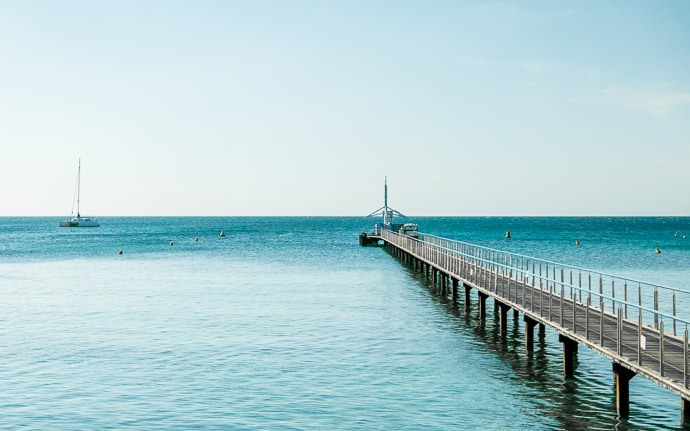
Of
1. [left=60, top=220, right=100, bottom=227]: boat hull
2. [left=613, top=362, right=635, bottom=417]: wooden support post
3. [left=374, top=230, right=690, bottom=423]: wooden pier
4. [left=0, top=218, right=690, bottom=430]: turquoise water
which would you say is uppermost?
[left=60, top=220, right=100, bottom=227]: boat hull

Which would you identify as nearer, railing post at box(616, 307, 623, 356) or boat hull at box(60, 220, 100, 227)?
railing post at box(616, 307, 623, 356)

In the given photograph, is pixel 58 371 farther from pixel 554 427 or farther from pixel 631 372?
pixel 631 372

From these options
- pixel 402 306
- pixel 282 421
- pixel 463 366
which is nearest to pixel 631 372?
pixel 463 366

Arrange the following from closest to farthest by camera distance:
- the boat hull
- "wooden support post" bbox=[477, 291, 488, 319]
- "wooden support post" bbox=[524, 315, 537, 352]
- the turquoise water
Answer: the turquoise water → "wooden support post" bbox=[524, 315, 537, 352] → "wooden support post" bbox=[477, 291, 488, 319] → the boat hull

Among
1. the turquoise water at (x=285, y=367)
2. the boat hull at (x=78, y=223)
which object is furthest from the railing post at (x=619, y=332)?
the boat hull at (x=78, y=223)

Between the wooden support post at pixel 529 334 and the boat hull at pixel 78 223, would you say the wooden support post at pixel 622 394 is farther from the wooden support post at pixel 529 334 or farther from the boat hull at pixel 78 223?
the boat hull at pixel 78 223

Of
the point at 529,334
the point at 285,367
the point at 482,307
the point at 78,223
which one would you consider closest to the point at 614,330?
the point at 529,334

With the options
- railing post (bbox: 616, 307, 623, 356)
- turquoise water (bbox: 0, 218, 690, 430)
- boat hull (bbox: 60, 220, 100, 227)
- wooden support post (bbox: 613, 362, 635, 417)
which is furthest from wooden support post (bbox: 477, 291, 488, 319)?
boat hull (bbox: 60, 220, 100, 227)

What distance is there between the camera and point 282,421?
1545 cm

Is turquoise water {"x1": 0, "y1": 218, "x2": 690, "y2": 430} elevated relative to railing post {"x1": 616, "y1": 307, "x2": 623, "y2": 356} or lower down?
lower down

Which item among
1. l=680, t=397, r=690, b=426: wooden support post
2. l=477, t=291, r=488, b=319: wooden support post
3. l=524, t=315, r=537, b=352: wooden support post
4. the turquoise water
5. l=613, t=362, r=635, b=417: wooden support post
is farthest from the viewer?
l=477, t=291, r=488, b=319: wooden support post

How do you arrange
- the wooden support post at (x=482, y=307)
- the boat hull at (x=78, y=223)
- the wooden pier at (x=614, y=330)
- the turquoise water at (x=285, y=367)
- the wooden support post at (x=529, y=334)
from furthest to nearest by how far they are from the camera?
the boat hull at (x=78, y=223)
the wooden support post at (x=482, y=307)
the wooden support post at (x=529, y=334)
the turquoise water at (x=285, y=367)
the wooden pier at (x=614, y=330)

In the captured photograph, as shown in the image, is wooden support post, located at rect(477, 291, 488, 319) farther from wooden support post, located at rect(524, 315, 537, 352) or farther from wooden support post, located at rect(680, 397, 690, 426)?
wooden support post, located at rect(680, 397, 690, 426)

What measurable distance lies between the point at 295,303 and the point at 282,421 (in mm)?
19088
